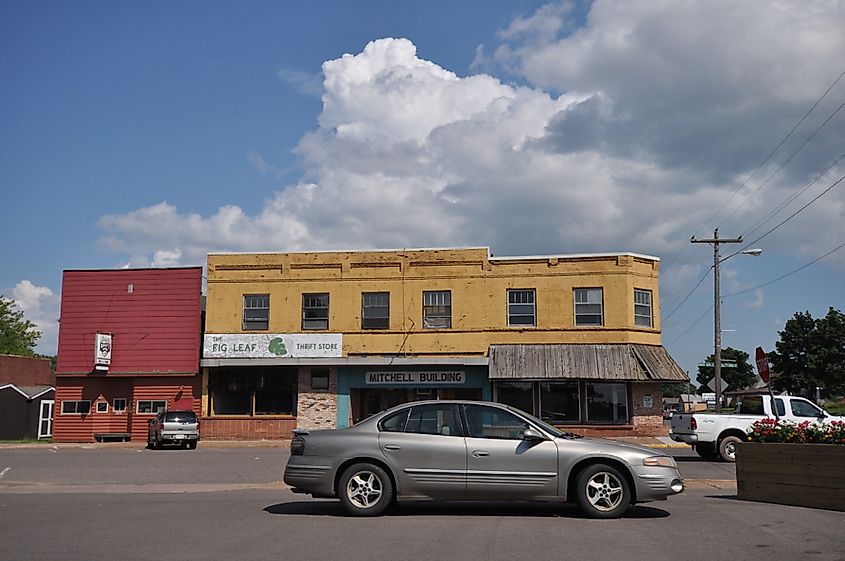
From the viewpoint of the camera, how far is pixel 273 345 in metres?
35.2

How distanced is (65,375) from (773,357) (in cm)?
6176

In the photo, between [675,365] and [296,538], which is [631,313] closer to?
[675,365]

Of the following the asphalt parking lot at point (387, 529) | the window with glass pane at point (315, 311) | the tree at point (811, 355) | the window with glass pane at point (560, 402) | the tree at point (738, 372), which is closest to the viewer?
the asphalt parking lot at point (387, 529)

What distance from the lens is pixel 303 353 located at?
35.0 m

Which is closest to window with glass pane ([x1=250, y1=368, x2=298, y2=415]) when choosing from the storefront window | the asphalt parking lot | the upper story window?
the storefront window

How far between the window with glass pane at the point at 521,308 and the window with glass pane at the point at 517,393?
92.9 inches

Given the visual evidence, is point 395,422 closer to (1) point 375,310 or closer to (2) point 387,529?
(2) point 387,529

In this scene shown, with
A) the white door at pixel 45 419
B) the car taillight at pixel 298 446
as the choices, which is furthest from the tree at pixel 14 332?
the car taillight at pixel 298 446

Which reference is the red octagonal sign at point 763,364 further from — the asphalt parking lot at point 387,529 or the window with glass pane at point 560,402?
the window with glass pane at point 560,402

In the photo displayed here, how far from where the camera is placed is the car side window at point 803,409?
2261 centimetres

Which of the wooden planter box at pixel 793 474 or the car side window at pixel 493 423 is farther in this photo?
the wooden planter box at pixel 793 474

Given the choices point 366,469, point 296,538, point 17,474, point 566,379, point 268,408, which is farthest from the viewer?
point 268,408

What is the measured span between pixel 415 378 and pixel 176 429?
9.28m

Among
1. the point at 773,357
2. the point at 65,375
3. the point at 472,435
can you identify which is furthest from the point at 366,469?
the point at 773,357
